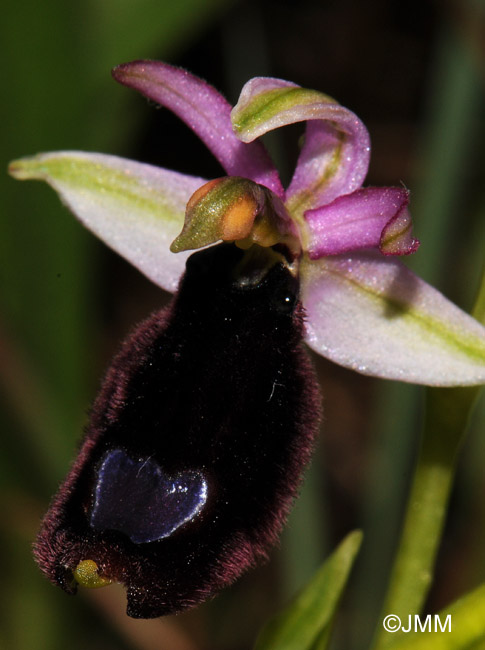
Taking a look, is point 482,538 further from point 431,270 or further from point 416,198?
point 416,198

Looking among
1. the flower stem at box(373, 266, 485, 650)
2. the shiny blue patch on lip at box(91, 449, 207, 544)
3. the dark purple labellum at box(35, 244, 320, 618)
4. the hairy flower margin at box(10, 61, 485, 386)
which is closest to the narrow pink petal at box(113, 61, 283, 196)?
the hairy flower margin at box(10, 61, 485, 386)

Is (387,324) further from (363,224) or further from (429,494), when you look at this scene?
(429,494)

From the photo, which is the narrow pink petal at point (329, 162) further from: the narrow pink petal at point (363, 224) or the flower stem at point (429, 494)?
the flower stem at point (429, 494)

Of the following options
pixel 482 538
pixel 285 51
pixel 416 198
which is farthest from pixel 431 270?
pixel 285 51

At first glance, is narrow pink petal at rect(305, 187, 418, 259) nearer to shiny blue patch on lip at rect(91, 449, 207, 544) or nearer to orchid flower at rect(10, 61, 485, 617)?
orchid flower at rect(10, 61, 485, 617)

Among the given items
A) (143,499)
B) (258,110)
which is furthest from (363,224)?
(143,499)

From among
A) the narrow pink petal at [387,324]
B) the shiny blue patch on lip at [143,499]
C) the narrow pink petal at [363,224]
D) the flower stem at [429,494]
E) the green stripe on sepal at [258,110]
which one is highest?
the green stripe on sepal at [258,110]

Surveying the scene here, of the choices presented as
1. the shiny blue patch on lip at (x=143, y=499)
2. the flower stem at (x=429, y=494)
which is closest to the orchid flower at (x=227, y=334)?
the shiny blue patch on lip at (x=143, y=499)
